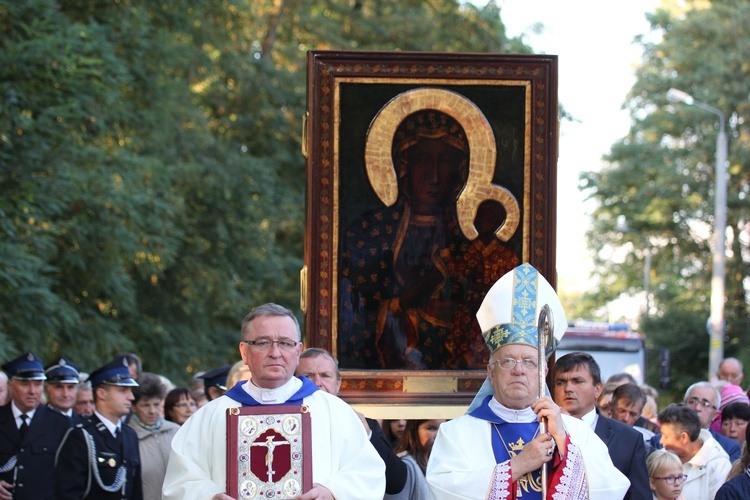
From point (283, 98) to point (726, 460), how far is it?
1686cm

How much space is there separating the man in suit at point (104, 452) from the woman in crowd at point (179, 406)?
116 centimetres

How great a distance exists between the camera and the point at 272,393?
20.4ft

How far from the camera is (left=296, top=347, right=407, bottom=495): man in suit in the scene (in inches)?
280

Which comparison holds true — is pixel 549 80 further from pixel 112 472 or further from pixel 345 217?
pixel 112 472

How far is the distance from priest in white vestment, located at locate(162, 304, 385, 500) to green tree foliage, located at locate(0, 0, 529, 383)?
8763 mm

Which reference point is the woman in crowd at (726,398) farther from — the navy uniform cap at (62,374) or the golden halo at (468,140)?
the navy uniform cap at (62,374)

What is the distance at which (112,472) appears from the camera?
870cm

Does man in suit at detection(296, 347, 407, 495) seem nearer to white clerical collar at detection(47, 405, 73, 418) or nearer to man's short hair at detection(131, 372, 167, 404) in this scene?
man's short hair at detection(131, 372, 167, 404)

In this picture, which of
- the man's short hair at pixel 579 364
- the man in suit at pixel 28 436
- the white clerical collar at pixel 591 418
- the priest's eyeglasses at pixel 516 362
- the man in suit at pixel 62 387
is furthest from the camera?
the man in suit at pixel 62 387

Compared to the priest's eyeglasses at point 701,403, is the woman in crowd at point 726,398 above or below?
below

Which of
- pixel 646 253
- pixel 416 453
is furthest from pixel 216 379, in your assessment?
pixel 646 253

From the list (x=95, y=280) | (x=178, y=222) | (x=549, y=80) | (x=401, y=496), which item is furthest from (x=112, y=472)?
(x=178, y=222)

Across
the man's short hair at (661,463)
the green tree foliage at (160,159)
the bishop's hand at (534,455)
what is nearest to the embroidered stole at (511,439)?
the bishop's hand at (534,455)

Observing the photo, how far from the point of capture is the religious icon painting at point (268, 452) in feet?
20.0
